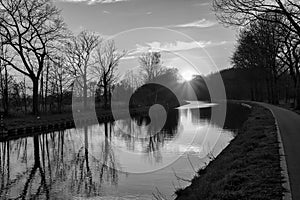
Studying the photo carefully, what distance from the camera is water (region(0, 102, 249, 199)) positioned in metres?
11.1

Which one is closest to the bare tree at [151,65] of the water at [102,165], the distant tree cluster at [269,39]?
the distant tree cluster at [269,39]

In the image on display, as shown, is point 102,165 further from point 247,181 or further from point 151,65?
point 151,65

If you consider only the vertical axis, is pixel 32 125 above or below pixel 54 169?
above

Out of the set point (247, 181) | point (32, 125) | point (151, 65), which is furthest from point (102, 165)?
point (151, 65)

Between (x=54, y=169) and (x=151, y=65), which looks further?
(x=151, y=65)

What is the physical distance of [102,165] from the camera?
49.8 ft

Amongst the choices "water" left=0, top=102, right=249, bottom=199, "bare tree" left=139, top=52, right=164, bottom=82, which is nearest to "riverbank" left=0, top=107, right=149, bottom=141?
"water" left=0, top=102, right=249, bottom=199

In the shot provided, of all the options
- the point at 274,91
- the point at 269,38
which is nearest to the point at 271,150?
the point at 269,38

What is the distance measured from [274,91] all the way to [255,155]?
4140cm

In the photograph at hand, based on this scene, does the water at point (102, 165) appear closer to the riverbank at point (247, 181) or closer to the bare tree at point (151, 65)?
the riverbank at point (247, 181)

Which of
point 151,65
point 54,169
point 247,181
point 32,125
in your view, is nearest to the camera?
point 247,181

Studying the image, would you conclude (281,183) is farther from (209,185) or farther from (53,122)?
(53,122)

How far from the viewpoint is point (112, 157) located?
56.3ft

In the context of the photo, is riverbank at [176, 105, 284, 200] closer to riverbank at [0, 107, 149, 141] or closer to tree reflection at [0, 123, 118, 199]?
tree reflection at [0, 123, 118, 199]
